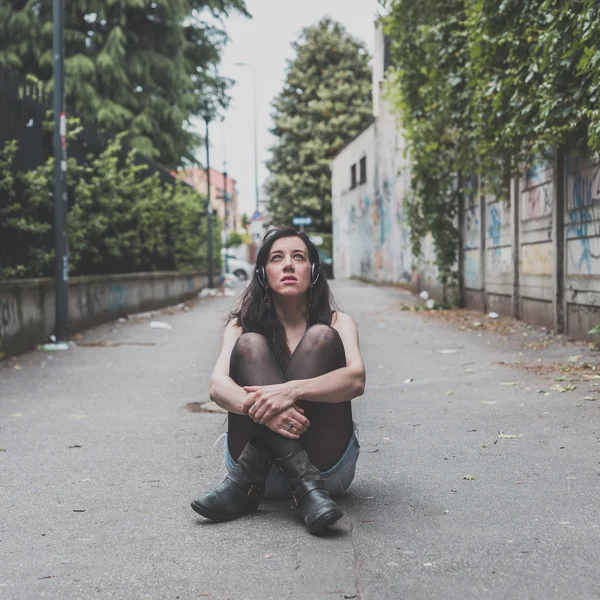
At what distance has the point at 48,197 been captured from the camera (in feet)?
36.7

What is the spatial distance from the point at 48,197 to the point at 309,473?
8544 mm

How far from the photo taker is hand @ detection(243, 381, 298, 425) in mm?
3484

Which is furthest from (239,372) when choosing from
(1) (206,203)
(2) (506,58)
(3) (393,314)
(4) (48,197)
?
(1) (206,203)

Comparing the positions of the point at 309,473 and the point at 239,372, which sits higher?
the point at 239,372

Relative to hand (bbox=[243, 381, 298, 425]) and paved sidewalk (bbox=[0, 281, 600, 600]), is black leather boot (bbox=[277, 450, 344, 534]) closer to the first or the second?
paved sidewalk (bbox=[0, 281, 600, 600])

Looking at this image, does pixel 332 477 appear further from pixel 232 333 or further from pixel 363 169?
pixel 363 169

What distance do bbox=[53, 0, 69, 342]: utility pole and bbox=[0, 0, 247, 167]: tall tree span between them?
13850mm

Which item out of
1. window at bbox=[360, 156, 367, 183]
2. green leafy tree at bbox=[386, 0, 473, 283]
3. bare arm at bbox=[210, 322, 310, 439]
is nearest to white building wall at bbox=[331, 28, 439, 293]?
window at bbox=[360, 156, 367, 183]

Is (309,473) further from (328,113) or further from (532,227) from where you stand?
(328,113)

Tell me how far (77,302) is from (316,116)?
39.2 meters

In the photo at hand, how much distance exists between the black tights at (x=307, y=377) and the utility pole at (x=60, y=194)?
7.90 metres

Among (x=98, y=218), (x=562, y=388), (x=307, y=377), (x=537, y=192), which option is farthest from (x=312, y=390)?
(x=98, y=218)

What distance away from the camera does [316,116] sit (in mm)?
50125

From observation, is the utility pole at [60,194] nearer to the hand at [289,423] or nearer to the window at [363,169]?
the hand at [289,423]
